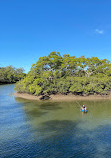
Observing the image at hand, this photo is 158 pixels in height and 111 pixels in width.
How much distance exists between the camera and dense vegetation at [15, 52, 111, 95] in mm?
45250

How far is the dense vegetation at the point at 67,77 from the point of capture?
148ft

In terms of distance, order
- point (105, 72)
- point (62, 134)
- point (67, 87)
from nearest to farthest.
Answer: point (62, 134) < point (67, 87) < point (105, 72)

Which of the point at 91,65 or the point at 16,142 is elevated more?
the point at 91,65

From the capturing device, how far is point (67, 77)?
48438mm

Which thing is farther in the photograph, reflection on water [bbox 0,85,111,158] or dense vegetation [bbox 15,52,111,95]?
dense vegetation [bbox 15,52,111,95]

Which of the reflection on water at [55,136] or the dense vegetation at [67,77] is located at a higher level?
the dense vegetation at [67,77]

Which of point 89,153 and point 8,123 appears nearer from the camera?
point 89,153

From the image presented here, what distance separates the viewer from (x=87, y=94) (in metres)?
47.0

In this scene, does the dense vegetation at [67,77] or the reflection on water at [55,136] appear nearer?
the reflection on water at [55,136]

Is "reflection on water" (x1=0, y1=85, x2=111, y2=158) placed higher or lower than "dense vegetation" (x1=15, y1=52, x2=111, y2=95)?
lower

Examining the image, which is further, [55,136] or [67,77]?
[67,77]

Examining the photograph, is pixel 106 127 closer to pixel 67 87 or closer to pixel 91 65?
pixel 67 87

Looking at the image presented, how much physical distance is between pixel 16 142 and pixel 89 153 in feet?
30.6

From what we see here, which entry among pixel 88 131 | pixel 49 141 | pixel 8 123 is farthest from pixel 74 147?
pixel 8 123
